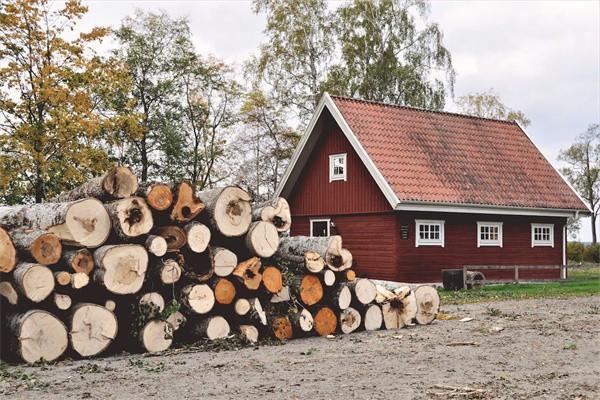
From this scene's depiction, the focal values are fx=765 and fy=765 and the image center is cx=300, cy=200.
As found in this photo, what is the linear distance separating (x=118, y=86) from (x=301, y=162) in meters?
8.06

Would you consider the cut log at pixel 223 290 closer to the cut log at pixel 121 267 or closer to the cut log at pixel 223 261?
the cut log at pixel 223 261

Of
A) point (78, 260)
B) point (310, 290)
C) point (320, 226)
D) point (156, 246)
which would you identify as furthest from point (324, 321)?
point (320, 226)

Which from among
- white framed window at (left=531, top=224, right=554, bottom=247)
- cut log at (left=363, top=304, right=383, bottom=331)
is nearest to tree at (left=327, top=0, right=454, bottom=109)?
white framed window at (left=531, top=224, right=554, bottom=247)

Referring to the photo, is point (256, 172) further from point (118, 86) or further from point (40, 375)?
point (40, 375)

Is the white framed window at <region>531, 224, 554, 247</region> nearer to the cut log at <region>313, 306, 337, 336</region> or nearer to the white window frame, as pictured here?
the white window frame

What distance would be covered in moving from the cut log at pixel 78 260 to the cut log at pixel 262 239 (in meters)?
2.48

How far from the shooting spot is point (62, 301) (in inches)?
400

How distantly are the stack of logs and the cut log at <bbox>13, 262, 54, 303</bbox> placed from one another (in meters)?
0.01

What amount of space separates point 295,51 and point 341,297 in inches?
1210

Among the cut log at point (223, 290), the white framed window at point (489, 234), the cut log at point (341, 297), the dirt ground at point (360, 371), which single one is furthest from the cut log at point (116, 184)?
the white framed window at point (489, 234)

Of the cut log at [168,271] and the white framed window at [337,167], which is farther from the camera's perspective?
the white framed window at [337,167]

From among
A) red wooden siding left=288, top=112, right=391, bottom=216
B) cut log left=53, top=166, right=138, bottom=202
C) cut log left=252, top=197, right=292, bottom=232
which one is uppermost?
red wooden siding left=288, top=112, right=391, bottom=216

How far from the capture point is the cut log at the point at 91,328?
10.2 meters

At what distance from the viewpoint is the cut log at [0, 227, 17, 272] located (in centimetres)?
999
